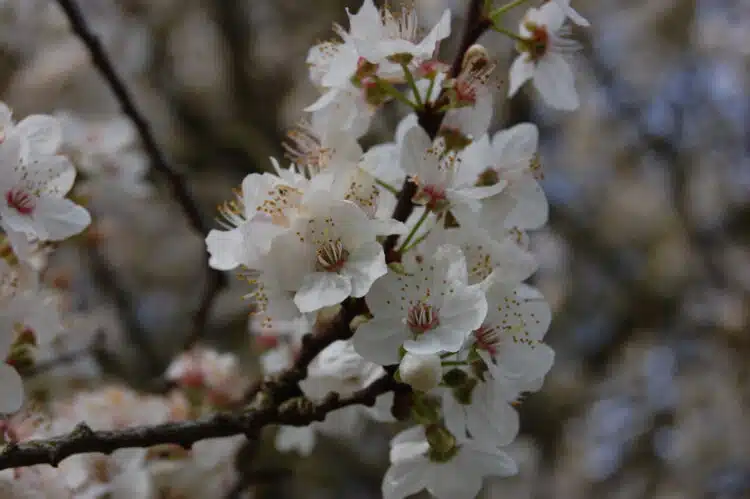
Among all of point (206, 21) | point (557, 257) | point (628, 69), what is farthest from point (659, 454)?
point (206, 21)

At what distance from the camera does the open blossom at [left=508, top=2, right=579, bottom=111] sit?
1.01 meters

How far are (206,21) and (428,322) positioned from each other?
365cm

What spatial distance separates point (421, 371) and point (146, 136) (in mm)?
765

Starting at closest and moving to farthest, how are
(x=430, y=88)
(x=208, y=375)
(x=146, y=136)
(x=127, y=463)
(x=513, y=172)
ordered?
(x=430, y=88) → (x=513, y=172) → (x=127, y=463) → (x=146, y=136) → (x=208, y=375)

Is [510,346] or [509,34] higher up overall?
[509,34]

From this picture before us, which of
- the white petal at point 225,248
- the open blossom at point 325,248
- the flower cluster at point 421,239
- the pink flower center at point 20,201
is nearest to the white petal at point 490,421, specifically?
the flower cluster at point 421,239

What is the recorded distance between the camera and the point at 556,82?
102cm

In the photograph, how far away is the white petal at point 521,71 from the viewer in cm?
103

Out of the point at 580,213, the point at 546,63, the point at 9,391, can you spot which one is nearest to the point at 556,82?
the point at 546,63

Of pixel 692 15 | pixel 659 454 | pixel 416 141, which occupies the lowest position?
pixel 659 454

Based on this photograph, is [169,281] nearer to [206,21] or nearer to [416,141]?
[206,21]

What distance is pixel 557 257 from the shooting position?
4.25m

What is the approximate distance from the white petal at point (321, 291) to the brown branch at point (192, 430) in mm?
138

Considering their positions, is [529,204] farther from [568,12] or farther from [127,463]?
[127,463]
